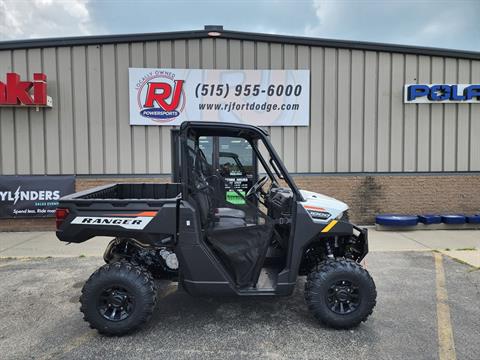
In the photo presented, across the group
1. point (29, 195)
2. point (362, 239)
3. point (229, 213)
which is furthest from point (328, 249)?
point (29, 195)

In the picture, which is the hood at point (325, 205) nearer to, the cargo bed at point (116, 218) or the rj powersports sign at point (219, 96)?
the cargo bed at point (116, 218)

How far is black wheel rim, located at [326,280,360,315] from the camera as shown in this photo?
10.5ft

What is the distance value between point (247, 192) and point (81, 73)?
257 inches

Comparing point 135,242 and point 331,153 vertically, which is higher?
point 331,153

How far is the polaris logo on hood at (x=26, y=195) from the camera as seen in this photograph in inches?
311

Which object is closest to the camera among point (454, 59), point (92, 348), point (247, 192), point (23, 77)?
point (92, 348)

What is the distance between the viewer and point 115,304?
310 centimetres

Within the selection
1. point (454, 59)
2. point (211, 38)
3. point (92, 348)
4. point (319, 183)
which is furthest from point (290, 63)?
point (92, 348)

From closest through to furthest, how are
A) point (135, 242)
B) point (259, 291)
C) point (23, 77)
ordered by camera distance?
point (259, 291), point (135, 242), point (23, 77)

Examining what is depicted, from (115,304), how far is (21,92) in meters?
6.82

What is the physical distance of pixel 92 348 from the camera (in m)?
2.96

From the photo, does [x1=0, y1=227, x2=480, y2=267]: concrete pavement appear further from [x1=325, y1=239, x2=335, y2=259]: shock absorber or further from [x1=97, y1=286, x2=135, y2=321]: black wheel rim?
[x1=325, y1=239, x2=335, y2=259]: shock absorber

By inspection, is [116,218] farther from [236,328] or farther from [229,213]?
[236,328]

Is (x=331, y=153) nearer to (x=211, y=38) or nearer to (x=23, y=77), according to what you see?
(x=211, y=38)
